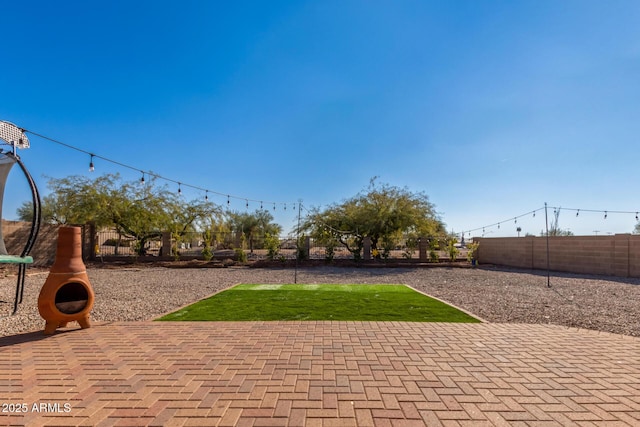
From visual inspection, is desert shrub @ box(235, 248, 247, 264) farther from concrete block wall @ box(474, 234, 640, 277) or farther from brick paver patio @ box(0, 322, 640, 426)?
concrete block wall @ box(474, 234, 640, 277)

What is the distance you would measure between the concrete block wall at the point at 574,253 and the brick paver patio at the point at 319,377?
11.1 metres

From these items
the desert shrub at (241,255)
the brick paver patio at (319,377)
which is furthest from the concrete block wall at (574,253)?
the desert shrub at (241,255)

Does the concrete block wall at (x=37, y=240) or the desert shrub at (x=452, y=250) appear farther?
the desert shrub at (x=452, y=250)

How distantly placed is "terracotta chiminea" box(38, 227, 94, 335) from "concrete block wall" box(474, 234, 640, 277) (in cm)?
1739

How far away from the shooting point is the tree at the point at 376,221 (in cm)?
1986

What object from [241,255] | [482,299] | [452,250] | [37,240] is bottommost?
[482,299]

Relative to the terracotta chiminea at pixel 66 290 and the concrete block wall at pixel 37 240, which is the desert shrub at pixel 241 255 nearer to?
the concrete block wall at pixel 37 240

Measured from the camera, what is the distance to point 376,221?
19734 millimetres

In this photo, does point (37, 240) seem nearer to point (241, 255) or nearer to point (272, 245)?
point (241, 255)

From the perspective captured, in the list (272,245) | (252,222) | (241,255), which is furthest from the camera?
(252,222)

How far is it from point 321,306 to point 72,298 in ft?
14.3

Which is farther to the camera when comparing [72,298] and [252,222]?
[252,222]

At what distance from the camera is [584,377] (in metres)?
3.51

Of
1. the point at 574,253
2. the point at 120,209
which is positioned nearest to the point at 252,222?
the point at 120,209
